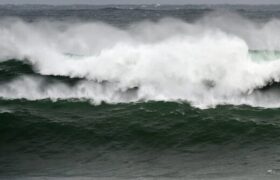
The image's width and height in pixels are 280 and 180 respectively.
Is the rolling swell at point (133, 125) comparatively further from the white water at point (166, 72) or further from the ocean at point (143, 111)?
the white water at point (166, 72)

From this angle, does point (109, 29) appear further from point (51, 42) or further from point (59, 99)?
point (59, 99)

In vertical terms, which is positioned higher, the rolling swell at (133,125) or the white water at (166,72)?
the white water at (166,72)

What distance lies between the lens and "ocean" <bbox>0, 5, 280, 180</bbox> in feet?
37.6

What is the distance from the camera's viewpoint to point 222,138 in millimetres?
13023

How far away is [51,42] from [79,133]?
840 cm

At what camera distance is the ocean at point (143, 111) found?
11.5m

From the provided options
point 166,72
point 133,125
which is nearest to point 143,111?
point 133,125

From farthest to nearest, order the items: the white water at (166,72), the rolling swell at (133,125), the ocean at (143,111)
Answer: the white water at (166,72)
the rolling swell at (133,125)
the ocean at (143,111)

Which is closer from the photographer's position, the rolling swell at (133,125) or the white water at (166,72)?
the rolling swell at (133,125)

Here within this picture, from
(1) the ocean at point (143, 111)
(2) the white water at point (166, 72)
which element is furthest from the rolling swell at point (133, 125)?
(2) the white water at point (166, 72)

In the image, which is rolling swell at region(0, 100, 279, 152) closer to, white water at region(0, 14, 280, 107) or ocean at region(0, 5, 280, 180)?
ocean at region(0, 5, 280, 180)

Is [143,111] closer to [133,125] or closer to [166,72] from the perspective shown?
[133,125]

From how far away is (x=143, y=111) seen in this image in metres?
14.8

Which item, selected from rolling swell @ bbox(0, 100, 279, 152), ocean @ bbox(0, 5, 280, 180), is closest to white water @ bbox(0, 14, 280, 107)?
ocean @ bbox(0, 5, 280, 180)
